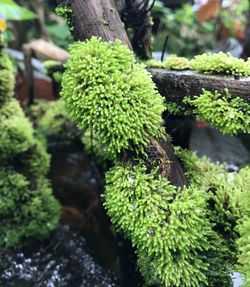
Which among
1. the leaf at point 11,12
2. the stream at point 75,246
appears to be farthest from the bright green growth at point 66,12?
the leaf at point 11,12

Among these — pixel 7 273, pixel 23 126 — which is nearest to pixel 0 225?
pixel 7 273

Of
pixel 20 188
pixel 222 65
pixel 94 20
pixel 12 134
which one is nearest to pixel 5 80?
pixel 12 134

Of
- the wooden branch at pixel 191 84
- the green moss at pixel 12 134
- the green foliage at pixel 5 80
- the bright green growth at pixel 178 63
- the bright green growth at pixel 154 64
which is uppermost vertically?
the bright green growth at pixel 178 63

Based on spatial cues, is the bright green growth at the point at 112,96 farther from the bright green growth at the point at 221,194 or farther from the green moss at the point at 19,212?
the green moss at the point at 19,212

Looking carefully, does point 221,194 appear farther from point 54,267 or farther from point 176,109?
point 54,267

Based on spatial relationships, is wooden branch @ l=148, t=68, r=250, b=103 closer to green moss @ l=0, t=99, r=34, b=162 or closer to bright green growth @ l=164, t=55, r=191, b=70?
bright green growth @ l=164, t=55, r=191, b=70

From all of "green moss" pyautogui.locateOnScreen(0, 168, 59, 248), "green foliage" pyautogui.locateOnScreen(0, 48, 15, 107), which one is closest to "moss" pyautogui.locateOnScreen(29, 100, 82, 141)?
"green foliage" pyautogui.locateOnScreen(0, 48, 15, 107)
